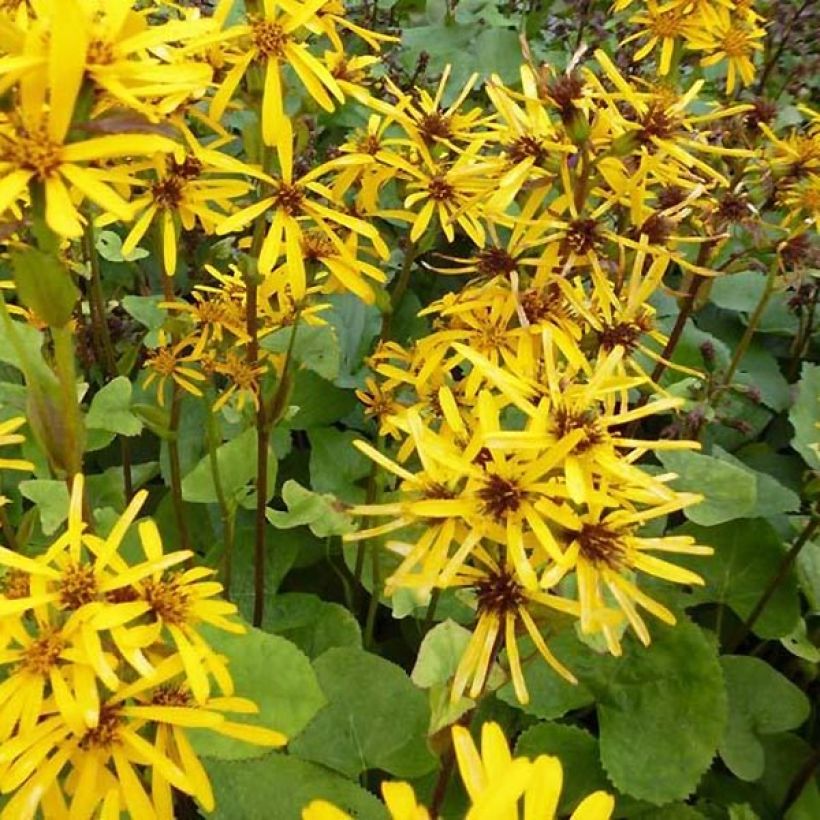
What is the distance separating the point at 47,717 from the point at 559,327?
58cm

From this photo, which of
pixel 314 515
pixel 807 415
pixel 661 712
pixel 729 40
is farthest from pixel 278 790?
pixel 729 40

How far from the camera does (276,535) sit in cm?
145

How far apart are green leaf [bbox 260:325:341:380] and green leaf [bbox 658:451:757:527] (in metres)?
0.46

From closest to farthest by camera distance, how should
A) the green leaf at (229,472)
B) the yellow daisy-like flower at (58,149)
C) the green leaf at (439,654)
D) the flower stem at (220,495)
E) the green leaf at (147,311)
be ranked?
the yellow daisy-like flower at (58,149) < the green leaf at (439,654) < the flower stem at (220,495) < the green leaf at (229,472) < the green leaf at (147,311)

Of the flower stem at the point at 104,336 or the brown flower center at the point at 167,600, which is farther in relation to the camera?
the flower stem at the point at 104,336

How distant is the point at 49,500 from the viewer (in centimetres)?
111

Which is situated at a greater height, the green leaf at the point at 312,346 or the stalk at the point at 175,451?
the green leaf at the point at 312,346

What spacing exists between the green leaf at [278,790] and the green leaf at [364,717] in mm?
102

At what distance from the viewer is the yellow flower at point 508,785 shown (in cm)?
55

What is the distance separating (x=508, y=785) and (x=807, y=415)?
1140 millimetres

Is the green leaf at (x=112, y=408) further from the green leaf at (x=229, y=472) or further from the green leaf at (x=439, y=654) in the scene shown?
the green leaf at (x=439, y=654)

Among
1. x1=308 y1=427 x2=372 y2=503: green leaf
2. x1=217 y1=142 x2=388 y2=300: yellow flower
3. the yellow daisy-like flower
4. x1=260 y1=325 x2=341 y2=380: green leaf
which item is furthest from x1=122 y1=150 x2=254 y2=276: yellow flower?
x1=308 y1=427 x2=372 y2=503: green leaf

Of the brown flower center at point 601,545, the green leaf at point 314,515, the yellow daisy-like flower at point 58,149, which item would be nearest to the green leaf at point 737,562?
the green leaf at point 314,515

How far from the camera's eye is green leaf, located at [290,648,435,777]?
1167mm
